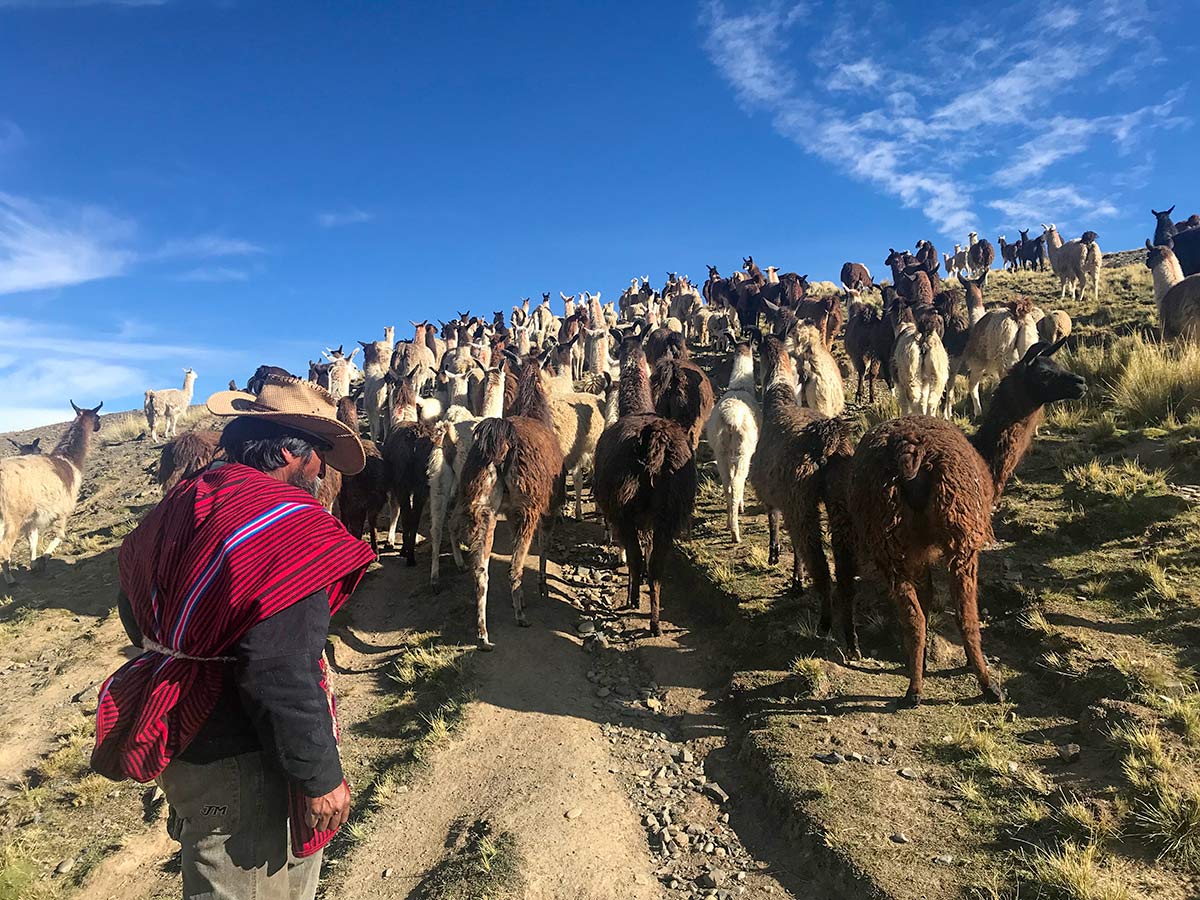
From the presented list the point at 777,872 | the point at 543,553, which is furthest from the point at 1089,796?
the point at 543,553

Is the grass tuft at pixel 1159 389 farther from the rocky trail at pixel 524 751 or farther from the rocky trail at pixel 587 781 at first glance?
the rocky trail at pixel 587 781

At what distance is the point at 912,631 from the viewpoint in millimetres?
4805

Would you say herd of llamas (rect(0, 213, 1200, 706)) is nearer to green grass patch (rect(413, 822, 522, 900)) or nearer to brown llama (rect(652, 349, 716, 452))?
brown llama (rect(652, 349, 716, 452))

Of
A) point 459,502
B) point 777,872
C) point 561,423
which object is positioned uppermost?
point 561,423

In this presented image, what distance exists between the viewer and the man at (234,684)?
204 centimetres

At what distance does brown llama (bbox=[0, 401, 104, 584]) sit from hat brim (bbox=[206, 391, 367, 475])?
10.4m

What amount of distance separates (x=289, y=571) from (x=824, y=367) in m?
9.79

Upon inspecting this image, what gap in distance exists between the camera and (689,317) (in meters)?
28.7

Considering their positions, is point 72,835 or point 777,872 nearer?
point 777,872

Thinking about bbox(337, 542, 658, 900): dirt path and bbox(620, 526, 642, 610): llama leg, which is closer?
bbox(337, 542, 658, 900): dirt path

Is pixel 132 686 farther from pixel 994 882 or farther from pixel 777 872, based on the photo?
pixel 994 882

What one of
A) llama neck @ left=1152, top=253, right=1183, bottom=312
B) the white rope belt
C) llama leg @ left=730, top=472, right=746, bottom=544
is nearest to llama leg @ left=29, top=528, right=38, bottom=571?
llama leg @ left=730, top=472, right=746, bottom=544

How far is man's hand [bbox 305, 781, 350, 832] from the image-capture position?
7.13 feet

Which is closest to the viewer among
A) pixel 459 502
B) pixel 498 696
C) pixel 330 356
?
pixel 498 696
